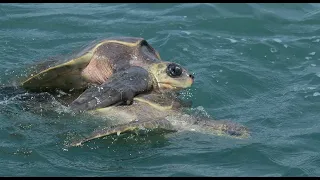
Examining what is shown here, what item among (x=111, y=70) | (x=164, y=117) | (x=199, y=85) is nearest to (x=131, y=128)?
(x=164, y=117)

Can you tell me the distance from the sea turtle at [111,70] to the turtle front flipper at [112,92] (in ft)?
0.22

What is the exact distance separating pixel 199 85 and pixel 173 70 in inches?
47.5

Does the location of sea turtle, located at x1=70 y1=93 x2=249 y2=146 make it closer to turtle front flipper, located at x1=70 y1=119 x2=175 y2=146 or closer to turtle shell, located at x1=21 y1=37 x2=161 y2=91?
turtle front flipper, located at x1=70 y1=119 x2=175 y2=146

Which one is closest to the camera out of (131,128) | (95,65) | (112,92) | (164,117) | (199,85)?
(131,128)

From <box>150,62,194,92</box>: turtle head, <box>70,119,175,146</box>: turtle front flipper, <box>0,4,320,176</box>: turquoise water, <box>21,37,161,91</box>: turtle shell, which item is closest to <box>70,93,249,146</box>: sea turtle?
<box>70,119,175,146</box>: turtle front flipper

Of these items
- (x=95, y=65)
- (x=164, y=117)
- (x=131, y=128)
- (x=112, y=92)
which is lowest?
(x=131, y=128)

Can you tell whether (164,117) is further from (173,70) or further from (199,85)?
(199,85)

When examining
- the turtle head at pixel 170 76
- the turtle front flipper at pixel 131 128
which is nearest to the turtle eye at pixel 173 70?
the turtle head at pixel 170 76

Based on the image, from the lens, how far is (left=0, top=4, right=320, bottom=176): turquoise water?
18.8 feet

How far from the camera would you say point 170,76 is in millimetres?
6898

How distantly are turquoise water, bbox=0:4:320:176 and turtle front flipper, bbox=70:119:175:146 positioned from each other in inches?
5.9

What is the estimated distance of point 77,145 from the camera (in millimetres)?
5617

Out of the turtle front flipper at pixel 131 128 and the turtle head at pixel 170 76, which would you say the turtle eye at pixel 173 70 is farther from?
the turtle front flipper at pixel 131 128

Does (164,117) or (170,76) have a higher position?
(170,76)
